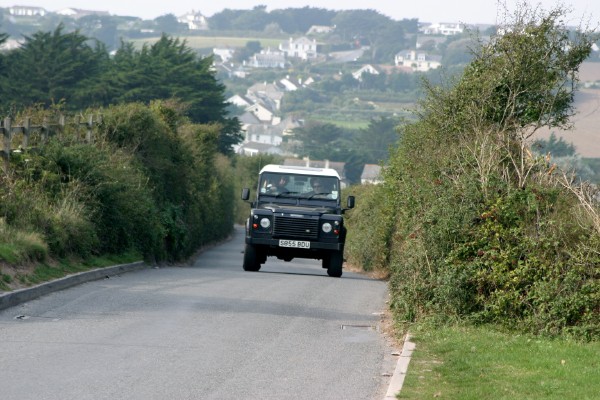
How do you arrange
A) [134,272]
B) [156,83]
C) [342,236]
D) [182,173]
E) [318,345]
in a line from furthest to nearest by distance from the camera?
[156,83]
[182,173]
[342,236]
[134,272]
[318,345]

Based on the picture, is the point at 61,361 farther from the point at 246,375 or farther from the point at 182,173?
the point at 182,173

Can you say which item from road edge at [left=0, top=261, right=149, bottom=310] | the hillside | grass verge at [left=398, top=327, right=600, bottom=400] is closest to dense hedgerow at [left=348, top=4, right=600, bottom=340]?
grass verge at [left=398, top=327, right=600, bottom=400]

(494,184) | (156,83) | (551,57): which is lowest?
(156,83)

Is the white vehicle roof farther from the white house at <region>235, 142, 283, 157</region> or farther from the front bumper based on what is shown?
the white house at <region>235, 142, 283, 157</region>

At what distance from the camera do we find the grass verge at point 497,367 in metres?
9.33

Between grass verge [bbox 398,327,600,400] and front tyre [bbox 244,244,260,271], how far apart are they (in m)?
12.4

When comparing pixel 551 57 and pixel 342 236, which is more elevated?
pixel 551 57

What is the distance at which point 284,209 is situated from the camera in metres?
24.1

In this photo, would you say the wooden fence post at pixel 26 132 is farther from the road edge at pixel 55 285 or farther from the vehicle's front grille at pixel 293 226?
the vehicle's front grille at pixel 293 226

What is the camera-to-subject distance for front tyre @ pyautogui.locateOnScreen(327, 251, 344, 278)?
24906 mm

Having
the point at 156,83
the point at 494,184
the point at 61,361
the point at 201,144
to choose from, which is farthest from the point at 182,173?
the point at 156,83

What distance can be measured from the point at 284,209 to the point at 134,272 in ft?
12.3

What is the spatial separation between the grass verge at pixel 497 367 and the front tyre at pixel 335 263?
12.0 m

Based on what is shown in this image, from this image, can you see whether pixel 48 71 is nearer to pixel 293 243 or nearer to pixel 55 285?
pixel 293 243
